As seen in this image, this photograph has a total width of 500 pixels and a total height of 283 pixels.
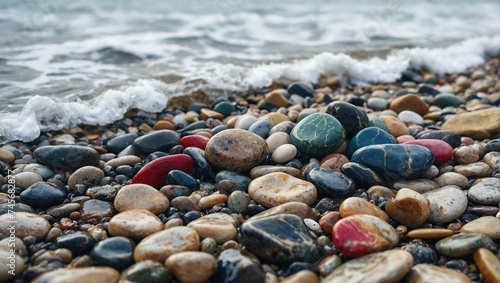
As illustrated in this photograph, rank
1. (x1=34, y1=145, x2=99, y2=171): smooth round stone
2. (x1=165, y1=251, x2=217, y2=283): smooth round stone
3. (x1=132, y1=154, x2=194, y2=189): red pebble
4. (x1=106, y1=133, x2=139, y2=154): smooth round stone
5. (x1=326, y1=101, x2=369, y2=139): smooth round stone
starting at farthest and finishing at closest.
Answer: (x1=106, y1=133, x2=139, y2=154): smooth round stone, (x1=326, y1=101, x2=369, y2=139): smooth round stone, (x1=34, y1=145, x2=99, y2=171): smooth round stone, (x1=132, y1=154, x2=194, y2=189): red pebble, (x1=165, y1=251, x2=217, y2=283): smooth round stone

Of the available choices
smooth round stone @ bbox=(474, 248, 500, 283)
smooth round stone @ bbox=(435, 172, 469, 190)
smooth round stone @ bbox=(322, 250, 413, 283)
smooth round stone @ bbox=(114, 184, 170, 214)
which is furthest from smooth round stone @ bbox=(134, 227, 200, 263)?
smooth round stone @ bbox=(435, 172, 469, 190)

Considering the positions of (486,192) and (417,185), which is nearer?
(486,192)

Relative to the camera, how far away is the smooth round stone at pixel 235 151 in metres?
2.99

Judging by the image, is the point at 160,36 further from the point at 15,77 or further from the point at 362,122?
the point at 362,122

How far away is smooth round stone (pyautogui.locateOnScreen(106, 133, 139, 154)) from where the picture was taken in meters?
3.52

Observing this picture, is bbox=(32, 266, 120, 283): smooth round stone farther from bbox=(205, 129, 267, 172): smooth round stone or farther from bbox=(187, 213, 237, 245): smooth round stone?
bbox=(205, 129, 267, 172): smooth round stone

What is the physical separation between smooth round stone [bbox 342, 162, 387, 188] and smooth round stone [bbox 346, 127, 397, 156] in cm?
29

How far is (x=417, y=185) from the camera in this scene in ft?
9.23

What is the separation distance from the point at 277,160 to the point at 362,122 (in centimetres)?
73

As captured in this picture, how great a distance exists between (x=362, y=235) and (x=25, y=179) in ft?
7.25

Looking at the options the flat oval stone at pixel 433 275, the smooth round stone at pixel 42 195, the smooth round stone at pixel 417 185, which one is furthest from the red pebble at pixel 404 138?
the smooth round stone at pixel 42 195

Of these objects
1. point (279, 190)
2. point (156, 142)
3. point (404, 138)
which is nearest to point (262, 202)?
point (279, 190)

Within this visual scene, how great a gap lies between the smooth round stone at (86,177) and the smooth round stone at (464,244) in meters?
2.19

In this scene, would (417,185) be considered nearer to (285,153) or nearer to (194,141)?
(285,153)
